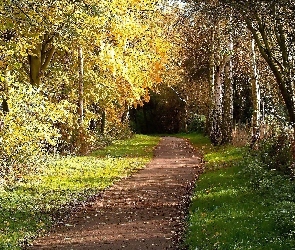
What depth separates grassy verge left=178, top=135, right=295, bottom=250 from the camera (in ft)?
28.4

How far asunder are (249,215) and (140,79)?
1807 centimetres

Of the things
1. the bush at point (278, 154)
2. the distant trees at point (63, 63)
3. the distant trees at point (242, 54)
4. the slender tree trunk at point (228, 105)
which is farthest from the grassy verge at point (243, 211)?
the slender tree trunk at point (228, 105)

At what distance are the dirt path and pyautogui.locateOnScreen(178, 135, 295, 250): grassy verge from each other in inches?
21.6

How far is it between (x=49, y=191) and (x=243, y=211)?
21.9ft

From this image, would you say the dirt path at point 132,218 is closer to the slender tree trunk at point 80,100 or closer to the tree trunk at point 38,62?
the slender tree trunk at point 80,100

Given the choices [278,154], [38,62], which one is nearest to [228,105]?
[278,154]

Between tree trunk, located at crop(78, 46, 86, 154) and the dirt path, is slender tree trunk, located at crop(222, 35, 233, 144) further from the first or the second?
tree trunk, located at crop(78, 46, 86, 154)

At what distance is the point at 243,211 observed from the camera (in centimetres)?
1085

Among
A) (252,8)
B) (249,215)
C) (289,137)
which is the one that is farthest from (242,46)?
(249,215)

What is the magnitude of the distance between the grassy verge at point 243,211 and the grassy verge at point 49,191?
361 centimetres

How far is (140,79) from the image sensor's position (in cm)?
2759

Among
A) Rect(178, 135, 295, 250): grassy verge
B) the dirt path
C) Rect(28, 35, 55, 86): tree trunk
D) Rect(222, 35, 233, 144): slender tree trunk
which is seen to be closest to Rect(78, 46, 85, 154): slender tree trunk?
Rect(28, 35, 55, 86): tree trunk

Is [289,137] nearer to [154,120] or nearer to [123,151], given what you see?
[123,151]

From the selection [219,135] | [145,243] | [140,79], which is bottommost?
[145,243]
